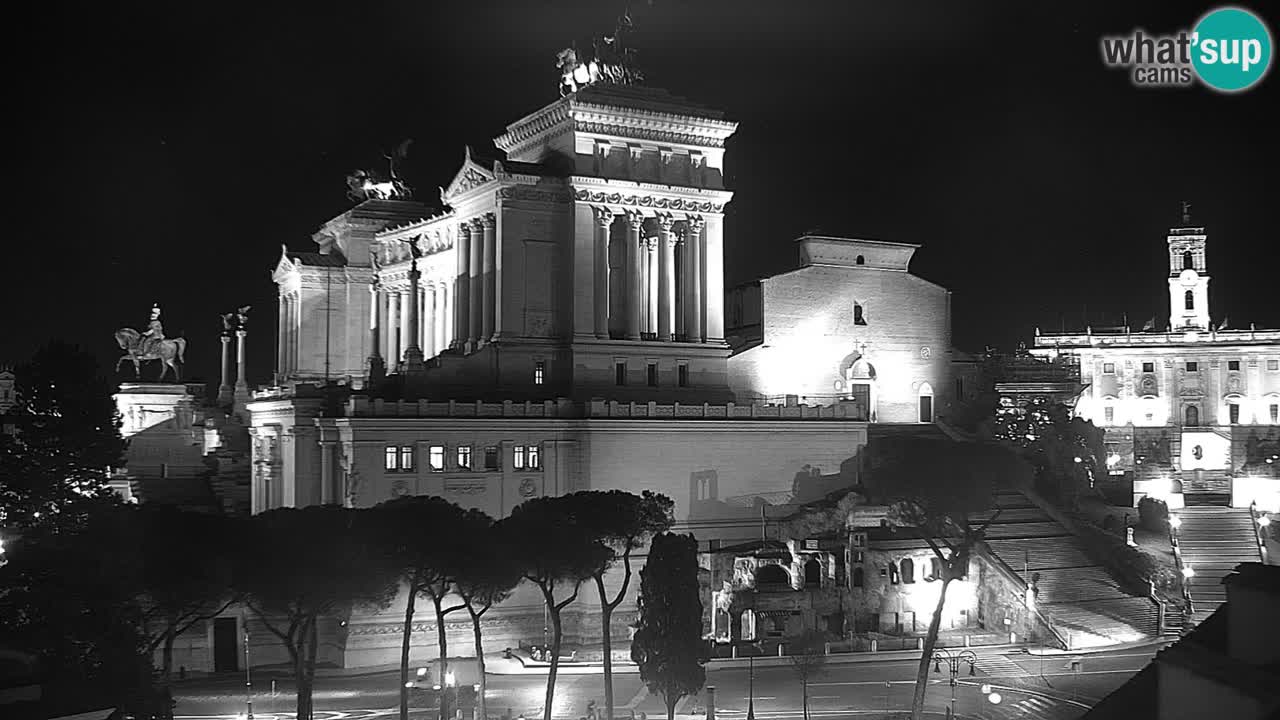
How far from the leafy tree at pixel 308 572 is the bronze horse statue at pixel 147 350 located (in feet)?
167

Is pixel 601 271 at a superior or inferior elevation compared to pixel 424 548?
superior

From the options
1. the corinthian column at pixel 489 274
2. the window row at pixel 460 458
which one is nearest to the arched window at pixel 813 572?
the window row at pixel 460 458

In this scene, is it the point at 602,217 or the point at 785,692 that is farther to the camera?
the point at 602,217

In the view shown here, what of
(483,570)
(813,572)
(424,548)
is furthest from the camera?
(813,572)

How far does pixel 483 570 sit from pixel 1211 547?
154 feet

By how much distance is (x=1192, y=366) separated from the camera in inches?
4441

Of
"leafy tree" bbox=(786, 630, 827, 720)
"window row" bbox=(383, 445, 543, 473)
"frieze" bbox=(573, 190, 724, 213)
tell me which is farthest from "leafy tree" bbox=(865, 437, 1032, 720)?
"window row" bbox=(383, 445, 543, 473)

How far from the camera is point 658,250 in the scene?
76500 millimetres

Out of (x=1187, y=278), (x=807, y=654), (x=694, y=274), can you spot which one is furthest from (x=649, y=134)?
(x=1187, y=278)

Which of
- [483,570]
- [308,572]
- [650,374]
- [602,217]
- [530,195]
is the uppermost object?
[530,195]

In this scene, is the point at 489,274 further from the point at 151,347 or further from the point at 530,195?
the point at 151,347

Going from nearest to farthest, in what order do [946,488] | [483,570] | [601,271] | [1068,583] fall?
[483,570]
[946,488]
[1068,583]
[601,271]

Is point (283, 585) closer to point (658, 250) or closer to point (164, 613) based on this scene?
point (164, 613)

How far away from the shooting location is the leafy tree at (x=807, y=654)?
53719 millimetres
